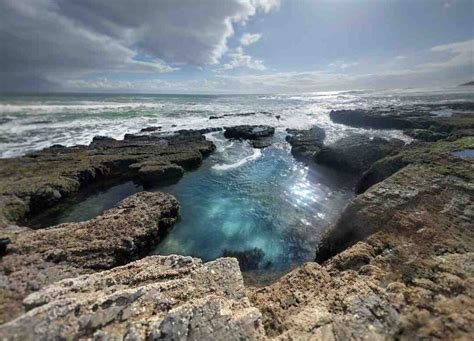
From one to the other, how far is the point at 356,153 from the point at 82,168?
1680 cm

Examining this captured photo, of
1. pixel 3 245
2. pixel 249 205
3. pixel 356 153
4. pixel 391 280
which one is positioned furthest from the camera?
pixel 356 153

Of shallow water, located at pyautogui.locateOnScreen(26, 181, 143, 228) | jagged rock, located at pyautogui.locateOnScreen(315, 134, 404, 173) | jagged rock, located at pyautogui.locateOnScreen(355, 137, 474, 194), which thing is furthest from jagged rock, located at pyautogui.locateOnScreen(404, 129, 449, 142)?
shallow water, located at pyautogui.locateOnScreen(26, 181, 143, 228)

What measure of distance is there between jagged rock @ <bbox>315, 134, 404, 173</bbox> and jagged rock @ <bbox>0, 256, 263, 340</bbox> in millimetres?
13585

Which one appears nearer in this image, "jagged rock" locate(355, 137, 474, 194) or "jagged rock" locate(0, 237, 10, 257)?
"jagged rock" locate(0, 237, 10, 257)

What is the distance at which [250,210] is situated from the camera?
12.1 m

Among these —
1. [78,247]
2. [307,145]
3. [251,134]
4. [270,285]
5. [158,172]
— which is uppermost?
[78,247]

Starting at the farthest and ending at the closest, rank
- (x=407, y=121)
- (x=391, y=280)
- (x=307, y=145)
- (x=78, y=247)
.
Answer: (x=407, y=121) < (x=307, y=145) < (x=78, y=247) < (x=391, y=280)

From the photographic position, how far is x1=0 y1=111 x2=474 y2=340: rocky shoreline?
3.92 metres

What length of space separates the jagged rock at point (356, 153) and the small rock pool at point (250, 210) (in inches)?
36.7

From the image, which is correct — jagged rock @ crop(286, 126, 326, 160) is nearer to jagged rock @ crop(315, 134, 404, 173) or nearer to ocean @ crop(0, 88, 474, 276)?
ocean @ crop(0, 88, 474, 276)

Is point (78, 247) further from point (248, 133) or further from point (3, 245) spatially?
point (248, 133)

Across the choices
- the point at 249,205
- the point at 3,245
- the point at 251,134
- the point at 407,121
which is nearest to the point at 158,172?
the point at 249,205

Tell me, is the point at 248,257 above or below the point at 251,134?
above

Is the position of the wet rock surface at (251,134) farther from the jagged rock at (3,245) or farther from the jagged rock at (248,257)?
the jagged rock at (3,245)
